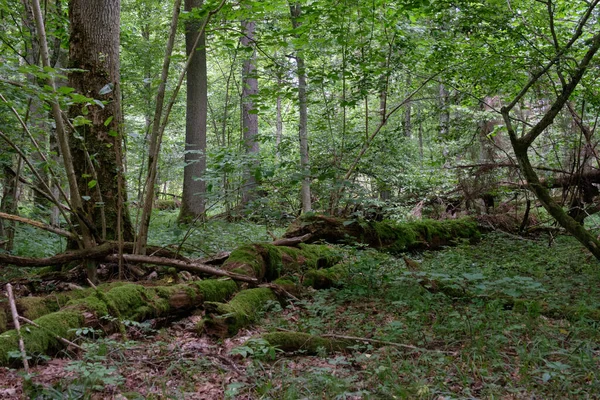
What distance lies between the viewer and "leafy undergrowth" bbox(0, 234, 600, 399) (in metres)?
2.70

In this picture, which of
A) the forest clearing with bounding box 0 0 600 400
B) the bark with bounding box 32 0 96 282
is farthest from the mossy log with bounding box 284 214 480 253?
the bark with bounding box 32 0 96 282

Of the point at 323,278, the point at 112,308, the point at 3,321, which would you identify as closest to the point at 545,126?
the point at 323,278

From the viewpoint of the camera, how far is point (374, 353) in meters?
3.38

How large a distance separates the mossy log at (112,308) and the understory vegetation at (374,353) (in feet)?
0.37

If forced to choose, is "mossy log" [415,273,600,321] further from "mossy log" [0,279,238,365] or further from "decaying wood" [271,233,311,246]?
"mossy log" [0,279,238,365]

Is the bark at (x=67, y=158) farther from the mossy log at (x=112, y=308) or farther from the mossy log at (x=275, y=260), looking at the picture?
the mossy log at (x=275, y=260)

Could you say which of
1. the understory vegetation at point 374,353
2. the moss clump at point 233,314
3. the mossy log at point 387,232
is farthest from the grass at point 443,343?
the mossy log at point 387,232

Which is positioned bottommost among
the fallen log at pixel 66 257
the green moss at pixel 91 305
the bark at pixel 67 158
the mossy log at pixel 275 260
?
the green moss at pixel 91 305

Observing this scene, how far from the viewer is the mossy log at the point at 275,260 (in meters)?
5.23

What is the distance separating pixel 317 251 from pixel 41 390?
4.48 meters

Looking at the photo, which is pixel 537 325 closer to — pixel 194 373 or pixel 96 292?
pixel 194 373

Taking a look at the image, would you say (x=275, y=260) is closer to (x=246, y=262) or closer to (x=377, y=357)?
(x=246, y=262)

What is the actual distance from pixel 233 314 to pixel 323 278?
203cm

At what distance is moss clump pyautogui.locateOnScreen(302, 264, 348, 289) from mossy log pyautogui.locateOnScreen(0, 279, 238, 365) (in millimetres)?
1118
